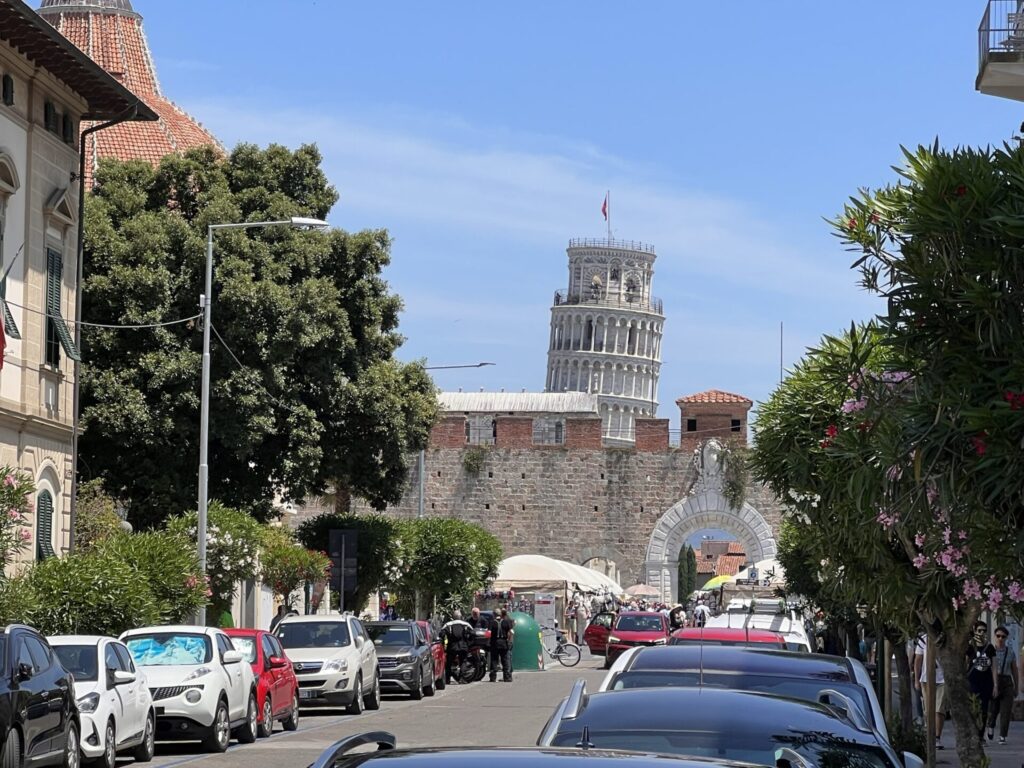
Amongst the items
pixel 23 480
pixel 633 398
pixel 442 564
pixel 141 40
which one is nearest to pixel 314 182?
pixel 442 564

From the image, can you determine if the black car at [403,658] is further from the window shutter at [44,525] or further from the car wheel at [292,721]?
the car wheel at [292,721]

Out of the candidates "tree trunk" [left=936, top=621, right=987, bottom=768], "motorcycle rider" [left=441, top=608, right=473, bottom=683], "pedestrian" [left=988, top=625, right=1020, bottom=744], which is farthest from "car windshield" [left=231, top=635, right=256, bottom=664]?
"motorcycle rider" [left=441, top=608, right=473, bottom=683]

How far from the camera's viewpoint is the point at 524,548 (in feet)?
215

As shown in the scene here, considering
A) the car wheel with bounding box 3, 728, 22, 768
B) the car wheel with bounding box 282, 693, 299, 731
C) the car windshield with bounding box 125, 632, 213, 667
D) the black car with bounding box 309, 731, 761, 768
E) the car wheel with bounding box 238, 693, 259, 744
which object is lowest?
the car wheel with bounding box 282, 693, 299, 731

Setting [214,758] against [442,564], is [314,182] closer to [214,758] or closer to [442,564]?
[442,564]

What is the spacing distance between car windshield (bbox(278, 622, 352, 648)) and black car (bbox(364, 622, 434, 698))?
249 cm

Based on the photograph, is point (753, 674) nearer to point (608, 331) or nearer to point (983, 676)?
point (983, 676)

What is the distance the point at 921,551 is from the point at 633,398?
16335cm

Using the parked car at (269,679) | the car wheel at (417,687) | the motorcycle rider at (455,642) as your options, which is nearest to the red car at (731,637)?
the parked car at (269,679)

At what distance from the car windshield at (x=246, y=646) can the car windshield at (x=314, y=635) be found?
462 cm

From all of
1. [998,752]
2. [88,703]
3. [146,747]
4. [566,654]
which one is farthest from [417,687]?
[566,654]

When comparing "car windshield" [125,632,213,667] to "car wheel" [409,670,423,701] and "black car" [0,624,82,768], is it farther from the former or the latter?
"car wheel" [409,670,423,701]

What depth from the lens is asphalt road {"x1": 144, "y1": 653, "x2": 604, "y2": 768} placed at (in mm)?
19203

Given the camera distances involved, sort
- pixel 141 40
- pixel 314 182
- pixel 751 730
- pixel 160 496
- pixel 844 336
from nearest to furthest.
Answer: pixel 751 730 → pixel 844 336 → pixel 160 496 → pixel 314 182 → pixel 141 40
